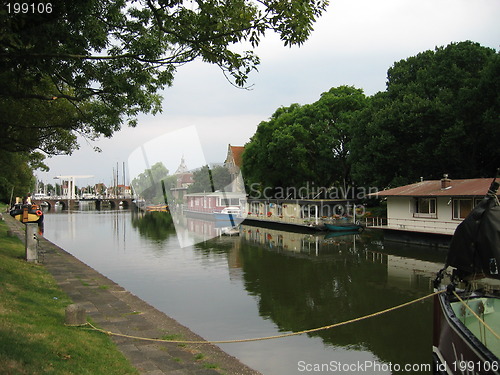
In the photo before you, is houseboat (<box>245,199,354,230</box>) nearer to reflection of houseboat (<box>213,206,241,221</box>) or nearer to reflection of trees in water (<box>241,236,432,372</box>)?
reflection of houseboat (<box>213,206,241,221</box>)

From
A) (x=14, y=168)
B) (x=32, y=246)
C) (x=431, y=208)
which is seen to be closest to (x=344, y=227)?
(x=431, y=208)

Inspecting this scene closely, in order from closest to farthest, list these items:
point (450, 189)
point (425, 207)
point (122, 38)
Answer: point (122, 38) < point (450, 189) < point (425, 207)

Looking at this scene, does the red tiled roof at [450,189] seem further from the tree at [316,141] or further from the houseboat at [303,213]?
the tree at [316,141]

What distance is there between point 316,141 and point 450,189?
20.1m

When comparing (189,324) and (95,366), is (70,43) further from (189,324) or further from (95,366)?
(189,324)

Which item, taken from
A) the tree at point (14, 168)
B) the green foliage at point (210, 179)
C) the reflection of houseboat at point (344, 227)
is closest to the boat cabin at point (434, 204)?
the reflection of houseboat at point (344, 227)

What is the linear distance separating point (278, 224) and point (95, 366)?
38.5 meters

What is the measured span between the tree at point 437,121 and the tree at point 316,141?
6.90 meters

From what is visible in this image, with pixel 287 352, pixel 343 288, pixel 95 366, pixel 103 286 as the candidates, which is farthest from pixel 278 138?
pixel 95 366

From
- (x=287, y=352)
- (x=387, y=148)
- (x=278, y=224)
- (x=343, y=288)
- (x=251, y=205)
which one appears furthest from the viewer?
(x=251, y=205)

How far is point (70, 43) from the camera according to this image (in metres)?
8.51

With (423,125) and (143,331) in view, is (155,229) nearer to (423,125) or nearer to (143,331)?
(423,125)

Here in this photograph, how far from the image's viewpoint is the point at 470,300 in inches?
280

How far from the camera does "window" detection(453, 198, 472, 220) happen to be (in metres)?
26.2
